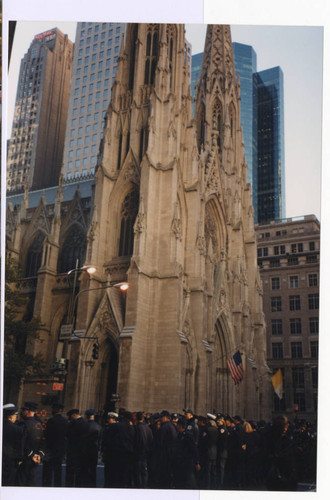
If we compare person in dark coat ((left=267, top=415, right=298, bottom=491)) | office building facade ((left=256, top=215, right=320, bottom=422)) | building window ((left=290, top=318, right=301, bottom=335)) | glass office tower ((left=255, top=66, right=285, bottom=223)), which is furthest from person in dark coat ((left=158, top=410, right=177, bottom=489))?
glass office tower ((left=255, top=66, right=285, bottom=223))

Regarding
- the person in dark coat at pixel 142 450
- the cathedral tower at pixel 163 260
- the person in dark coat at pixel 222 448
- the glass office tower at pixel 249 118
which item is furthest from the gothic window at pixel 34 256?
the glass office tower at pixel 249 118

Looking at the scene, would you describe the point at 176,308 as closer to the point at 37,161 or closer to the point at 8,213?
the point at 8,213

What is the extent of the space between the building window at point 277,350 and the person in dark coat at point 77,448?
127 feet

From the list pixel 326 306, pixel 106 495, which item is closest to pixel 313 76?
pixel 326 306

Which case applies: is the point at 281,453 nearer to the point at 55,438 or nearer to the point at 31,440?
the point at 55,438

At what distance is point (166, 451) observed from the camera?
1252 centimetres

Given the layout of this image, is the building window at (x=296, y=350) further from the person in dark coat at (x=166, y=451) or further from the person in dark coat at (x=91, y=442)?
the person in dark coat at (x=91, y=442)

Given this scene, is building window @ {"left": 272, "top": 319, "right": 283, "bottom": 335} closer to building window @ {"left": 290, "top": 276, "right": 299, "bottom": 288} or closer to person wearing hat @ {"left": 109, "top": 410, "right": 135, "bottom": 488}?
building window @ {"left": 290, "top": 276, "right": 299, "bottom": 288}

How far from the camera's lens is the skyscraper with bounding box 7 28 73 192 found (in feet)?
165

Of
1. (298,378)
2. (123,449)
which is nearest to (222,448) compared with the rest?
(123,449)

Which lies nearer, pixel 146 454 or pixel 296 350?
pixel 146 454

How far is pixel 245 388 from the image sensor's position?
42.9 meters

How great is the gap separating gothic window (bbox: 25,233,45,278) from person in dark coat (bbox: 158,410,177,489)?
1103 inches

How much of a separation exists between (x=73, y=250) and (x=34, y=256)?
4.26m
